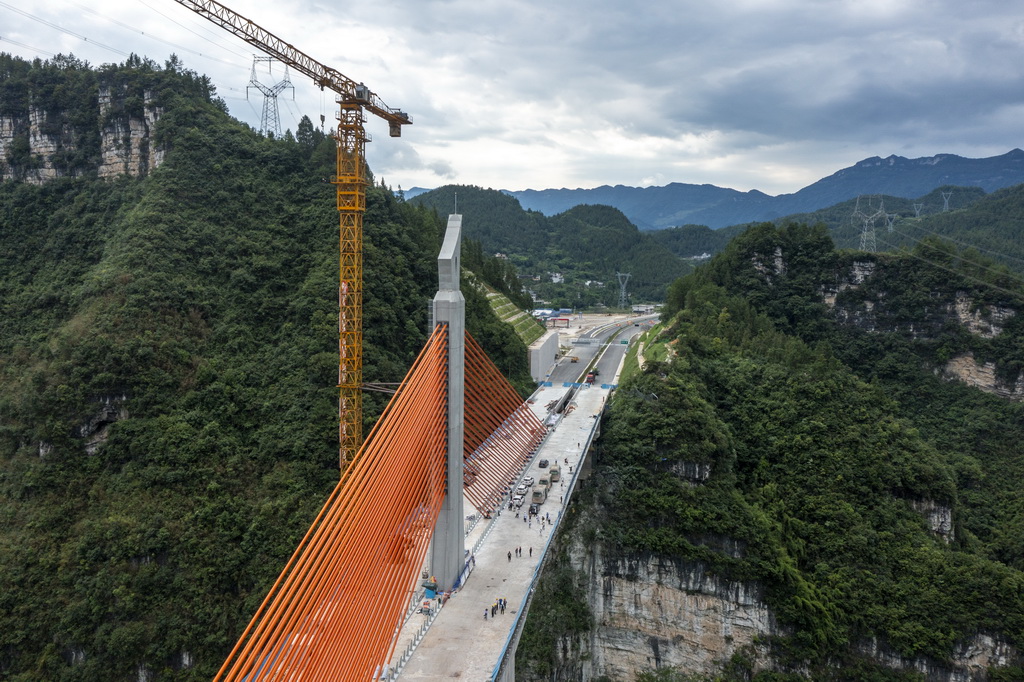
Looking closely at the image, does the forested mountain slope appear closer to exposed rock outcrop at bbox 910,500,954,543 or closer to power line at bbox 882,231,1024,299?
exposed rock outcrop at bbox 910,500,954,543

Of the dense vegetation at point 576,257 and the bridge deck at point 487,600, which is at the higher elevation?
the dense vegetation at point 576,257

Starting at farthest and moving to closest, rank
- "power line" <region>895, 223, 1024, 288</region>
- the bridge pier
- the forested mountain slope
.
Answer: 1. "power line" <region>895, 223, 1024, 288</region>
2. the forested mountain slope
3. the bridge pier

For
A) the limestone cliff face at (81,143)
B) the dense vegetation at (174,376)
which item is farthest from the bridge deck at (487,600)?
the limestone cliff face at (81,143)

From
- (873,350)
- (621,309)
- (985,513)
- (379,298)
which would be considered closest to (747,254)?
(873,350)

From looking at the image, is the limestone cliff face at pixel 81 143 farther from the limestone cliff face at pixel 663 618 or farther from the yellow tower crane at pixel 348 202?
the limestone cliff face at pixel 663 618

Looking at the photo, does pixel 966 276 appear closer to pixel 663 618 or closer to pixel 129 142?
pixel 663 618

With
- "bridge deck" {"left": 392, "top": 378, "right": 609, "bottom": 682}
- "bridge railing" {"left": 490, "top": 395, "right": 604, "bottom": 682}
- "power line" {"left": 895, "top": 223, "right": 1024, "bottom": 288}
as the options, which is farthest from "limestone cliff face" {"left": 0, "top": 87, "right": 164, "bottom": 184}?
"power line" {"left": 895, "top": 223, "right": 1024, "bottom": 288}
